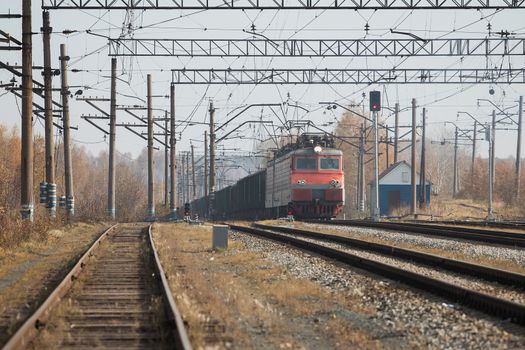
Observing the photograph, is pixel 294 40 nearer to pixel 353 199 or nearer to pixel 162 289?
pixel 162 289

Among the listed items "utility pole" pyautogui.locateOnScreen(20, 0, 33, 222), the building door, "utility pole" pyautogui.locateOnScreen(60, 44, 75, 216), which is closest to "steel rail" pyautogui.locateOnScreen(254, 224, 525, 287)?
"utility pole" pyautogui.locateOnScreen(20, 0, 33, 222)

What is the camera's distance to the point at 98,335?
8109 millimetres

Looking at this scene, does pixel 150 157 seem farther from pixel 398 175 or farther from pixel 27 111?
pixel 27 111

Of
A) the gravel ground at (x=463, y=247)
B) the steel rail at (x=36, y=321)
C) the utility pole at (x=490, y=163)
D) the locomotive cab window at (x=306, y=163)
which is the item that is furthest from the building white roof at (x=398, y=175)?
the steel rail at (x=36, y=321)

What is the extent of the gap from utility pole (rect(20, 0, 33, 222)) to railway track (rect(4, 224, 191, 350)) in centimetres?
1020

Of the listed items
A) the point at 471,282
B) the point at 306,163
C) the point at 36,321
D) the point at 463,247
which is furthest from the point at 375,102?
the point at 36,321

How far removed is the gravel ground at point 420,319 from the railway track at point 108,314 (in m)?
2.26

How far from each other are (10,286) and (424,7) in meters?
15.3

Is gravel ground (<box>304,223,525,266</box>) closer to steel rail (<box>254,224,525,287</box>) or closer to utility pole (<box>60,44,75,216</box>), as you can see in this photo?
steel rail (<box>254,224,525,287</box>)

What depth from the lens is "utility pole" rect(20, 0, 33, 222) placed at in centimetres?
2439

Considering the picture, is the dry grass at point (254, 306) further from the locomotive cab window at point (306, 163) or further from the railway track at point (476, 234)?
the locomotive cab window at point (306, 163)

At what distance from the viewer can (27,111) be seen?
24688 millimetres

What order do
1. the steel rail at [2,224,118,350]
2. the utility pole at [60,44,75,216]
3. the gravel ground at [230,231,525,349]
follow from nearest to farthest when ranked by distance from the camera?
the steel rail at [2,224,118,350]
the gravel ground at [230,231,525,349]
the utility pole at [60,44,75,216]

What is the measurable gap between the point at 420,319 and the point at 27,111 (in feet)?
58.8
